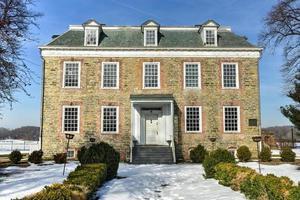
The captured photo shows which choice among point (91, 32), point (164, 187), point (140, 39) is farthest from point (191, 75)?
point (164, 187)

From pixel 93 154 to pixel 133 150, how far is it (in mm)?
8985

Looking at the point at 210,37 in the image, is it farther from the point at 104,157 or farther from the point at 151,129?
the point at 104,157

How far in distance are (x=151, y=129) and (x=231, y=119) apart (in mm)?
5946

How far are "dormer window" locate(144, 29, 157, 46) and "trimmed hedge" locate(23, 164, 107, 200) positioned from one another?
14.7m

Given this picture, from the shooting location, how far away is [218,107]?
87.9 feet

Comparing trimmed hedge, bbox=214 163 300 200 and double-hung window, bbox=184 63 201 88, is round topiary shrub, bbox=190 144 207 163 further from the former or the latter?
trimmed hedge, bbox=214 163 300 200

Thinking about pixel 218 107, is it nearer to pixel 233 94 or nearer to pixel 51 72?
pixel 233 94

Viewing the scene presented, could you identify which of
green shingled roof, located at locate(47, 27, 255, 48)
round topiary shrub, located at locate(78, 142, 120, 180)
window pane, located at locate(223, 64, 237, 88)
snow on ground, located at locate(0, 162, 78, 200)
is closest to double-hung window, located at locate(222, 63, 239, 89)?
window pane, located at locate(223, 64, 237, 88)

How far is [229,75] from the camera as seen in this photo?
27188 mm

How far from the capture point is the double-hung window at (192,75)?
27.0m

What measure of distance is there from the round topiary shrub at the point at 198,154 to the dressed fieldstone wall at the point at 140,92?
1552 mm

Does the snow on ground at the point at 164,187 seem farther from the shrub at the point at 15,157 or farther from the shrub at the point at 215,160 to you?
the shrub at the point at 15,157

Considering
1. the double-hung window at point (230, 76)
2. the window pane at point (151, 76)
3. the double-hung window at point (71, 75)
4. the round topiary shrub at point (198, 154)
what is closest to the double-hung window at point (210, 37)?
the double-hung window at point (230, 76)

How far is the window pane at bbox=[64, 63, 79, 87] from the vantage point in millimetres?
26906
